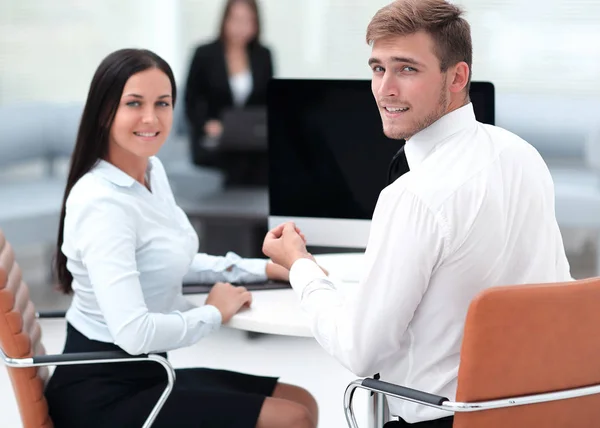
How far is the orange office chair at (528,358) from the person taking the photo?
65.6 inches

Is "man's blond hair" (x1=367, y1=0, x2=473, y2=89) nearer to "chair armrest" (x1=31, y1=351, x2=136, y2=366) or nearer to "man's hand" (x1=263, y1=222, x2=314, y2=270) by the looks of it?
"man's hand" (x1=263, y1=222, x2=314, y2=270)

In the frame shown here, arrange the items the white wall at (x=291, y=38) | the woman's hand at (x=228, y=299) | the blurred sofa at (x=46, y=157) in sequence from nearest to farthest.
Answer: the woman's hand at (x=228, y=299) → the white wall at (x=291, y=38) → the blurred sofa at (x=46, y=157)

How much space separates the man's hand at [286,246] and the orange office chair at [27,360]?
385 millimetres

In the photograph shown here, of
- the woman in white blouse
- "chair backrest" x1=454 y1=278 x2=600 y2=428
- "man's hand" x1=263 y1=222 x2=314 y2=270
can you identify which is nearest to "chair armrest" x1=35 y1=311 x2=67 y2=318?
the woman in white blouse

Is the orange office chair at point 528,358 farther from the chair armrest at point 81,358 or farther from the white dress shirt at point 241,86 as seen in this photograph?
the white dress shirt at point 241,86

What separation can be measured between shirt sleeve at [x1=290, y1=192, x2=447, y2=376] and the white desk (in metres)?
0.42

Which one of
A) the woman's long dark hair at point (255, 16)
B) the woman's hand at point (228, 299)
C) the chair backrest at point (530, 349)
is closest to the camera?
the chair backrest at point (530, 349)

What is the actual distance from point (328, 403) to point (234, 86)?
1805mm

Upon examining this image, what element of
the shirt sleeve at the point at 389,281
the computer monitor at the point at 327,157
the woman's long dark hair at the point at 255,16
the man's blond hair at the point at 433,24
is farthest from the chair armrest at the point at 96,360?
the woman's long dark hair at the point at 255,16

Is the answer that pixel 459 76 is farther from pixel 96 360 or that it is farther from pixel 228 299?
pixel 96 360

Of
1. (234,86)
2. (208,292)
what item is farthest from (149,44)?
(208,292)

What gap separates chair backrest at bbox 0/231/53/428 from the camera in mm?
2217

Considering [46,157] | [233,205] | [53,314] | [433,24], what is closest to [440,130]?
[433,24]

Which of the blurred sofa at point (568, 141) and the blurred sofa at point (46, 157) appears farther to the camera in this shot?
the blurred sofa at point (46, 157)
